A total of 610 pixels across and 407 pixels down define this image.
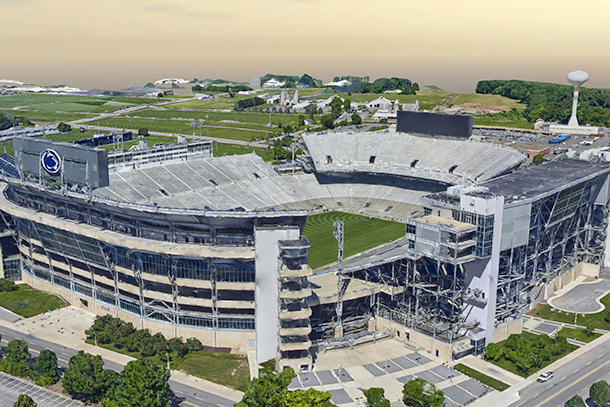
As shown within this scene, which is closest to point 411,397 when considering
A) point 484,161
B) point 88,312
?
point 88,312

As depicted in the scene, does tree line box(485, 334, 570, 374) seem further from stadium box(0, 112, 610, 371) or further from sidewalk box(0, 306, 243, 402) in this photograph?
sidewalk box(0, 306, 243, 402)

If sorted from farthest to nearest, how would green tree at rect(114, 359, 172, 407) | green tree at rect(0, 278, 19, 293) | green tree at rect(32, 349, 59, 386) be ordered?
green tree at rect(0, 278, 19, 293)
green tree at rect(32, 349, 59, 386)
green tree at rect(114, 359, 172, 407)

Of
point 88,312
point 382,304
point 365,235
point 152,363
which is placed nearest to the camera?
point 152,363

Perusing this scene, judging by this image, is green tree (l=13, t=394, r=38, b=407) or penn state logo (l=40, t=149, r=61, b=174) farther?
penn state logo (l=40, t=149, r=61, b=174)

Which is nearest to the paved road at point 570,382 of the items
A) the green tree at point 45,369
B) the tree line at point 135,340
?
the tree line at point 135,340

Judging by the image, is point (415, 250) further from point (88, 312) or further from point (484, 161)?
point (484, 161)

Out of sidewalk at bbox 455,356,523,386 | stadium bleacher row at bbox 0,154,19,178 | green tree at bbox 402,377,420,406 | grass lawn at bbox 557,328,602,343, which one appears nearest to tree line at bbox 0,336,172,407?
green tree at bbox 402,377,420,406

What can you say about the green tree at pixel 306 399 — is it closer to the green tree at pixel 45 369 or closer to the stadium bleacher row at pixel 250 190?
the green tree at pixel 45 369
